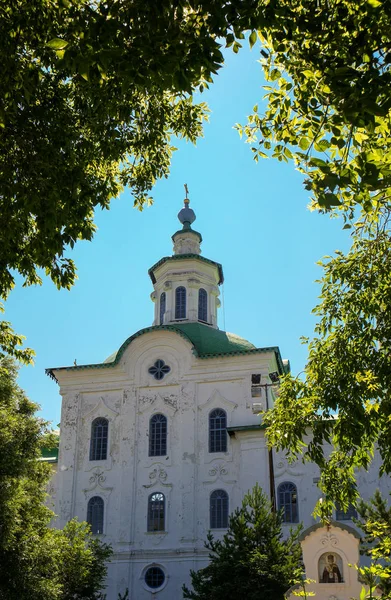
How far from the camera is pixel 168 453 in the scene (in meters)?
25.7

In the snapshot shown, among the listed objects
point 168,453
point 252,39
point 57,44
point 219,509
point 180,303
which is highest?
point 180,303

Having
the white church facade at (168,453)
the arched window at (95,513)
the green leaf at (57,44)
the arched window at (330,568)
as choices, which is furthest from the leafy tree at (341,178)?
the arched window at (95,513)

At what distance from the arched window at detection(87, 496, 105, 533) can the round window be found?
256 centimetres

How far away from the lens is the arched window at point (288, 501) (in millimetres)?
22719

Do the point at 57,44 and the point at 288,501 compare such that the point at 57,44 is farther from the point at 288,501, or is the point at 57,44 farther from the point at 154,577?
the point at 154,577

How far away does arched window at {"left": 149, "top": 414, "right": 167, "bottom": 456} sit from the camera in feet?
85.0

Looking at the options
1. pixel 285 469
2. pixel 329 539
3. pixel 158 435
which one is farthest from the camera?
pixel 158 435

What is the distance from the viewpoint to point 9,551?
48.4ft

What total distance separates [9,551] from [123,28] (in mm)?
12715

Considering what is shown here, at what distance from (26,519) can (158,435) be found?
1076cm

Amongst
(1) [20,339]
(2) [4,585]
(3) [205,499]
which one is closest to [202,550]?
(3) [205,499]

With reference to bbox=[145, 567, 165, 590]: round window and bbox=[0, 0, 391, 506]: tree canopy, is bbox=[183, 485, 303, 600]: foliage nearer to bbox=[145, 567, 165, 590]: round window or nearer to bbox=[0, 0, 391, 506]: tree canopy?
bbox=[145, 567, 165, 590]: round window

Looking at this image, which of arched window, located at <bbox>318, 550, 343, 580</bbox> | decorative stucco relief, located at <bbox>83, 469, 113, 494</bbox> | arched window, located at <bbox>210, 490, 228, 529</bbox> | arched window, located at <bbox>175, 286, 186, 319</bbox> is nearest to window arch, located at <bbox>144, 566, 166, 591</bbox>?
arched window, located at <bbox>210, 490, 228, 529</bbox>

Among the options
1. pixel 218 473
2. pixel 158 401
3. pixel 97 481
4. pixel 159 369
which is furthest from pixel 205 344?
pixel 97 481
